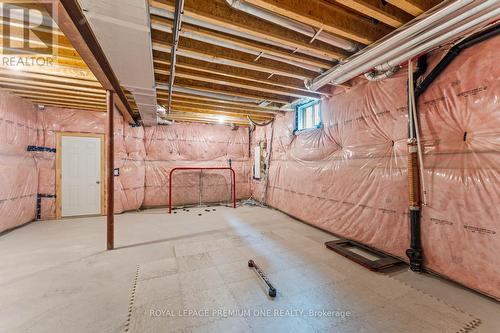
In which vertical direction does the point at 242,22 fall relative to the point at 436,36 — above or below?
above

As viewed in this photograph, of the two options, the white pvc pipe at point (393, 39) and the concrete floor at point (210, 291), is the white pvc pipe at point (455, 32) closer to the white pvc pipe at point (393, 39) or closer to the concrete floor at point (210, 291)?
the white pvc pipe at point (393, 39)

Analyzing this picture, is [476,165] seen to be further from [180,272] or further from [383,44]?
[180,272]

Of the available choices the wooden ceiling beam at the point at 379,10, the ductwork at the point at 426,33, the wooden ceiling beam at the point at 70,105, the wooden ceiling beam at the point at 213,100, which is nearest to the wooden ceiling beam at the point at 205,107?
the wooden ceiling beam at the point at 213,100

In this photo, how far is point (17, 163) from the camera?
139 inches

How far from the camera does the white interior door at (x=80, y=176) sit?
430cm

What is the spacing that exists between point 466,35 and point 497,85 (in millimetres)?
497

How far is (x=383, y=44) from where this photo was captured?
6.23 ft

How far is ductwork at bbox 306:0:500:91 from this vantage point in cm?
142

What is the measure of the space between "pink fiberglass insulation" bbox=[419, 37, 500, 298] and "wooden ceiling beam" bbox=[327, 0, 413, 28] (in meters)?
0.68

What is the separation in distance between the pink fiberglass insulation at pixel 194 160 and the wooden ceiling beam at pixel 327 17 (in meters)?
4.58

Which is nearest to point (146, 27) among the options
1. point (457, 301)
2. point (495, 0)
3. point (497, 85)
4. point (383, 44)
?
point (383, 44)

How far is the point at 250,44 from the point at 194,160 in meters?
4.19

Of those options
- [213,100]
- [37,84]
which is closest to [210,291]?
[213,100]

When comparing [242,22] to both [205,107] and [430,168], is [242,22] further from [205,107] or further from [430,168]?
[205,107]
